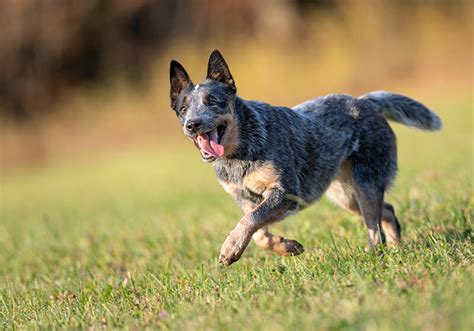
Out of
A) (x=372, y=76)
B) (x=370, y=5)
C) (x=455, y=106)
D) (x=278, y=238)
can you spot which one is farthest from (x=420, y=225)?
(x=370, y=5)

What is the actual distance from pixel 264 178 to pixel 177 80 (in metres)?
1.11

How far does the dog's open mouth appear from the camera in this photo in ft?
19.5

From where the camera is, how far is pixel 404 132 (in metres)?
20.9

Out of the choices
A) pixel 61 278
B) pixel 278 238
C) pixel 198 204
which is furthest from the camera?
pixel 198 204

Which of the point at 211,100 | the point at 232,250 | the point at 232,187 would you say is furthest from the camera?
the point at 232,187

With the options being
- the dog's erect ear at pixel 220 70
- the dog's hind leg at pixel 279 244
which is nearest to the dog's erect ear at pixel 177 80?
the dog's erect ear at pixel 220 70

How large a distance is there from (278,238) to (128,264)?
2408 mm

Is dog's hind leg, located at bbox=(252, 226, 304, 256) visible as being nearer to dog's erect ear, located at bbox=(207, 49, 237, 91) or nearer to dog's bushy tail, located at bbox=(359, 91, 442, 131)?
dog's erect ear, located at bbox=(207, 49, 237, 91)

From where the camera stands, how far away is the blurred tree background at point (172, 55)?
32188 millimetres

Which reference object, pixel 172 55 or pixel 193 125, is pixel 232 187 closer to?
pixel 193 125

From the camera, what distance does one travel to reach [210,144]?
5977mm

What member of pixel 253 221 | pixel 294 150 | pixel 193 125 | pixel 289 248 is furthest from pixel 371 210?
pixel 193 125

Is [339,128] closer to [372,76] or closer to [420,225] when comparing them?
[420,225]

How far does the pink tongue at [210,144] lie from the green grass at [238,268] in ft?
2.85
